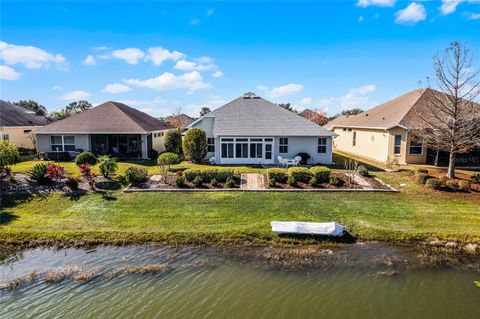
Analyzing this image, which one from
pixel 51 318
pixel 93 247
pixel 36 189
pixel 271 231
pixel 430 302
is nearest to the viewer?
pixel 51 318

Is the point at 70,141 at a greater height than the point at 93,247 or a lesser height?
greater

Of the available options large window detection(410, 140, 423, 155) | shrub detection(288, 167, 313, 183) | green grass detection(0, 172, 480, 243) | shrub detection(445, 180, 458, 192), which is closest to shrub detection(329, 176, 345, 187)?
shrub detection(288, 167, 313, 183)

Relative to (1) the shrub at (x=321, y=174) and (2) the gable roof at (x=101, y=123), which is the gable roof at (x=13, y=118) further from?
(1) the shrub at (x=321, y=174)

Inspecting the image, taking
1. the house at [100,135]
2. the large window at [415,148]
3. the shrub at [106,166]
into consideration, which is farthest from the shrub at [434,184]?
the house at [100,135]

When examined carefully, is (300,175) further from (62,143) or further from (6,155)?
(62,143)

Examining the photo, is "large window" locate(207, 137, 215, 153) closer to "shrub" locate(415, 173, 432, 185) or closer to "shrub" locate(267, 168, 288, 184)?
"shrub" locate(267, 168, 288, 184)

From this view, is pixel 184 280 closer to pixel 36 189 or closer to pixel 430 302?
pixel 430 302

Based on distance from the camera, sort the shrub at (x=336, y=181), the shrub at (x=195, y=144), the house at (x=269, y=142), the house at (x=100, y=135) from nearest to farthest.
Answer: the shrub at (x=336, y=181)
the house at (x=269, y=142)
the shrub at (x=195, y=144)
the house at (x=100, y=135)

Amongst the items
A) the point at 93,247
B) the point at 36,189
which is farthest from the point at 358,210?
the point at 36,189
